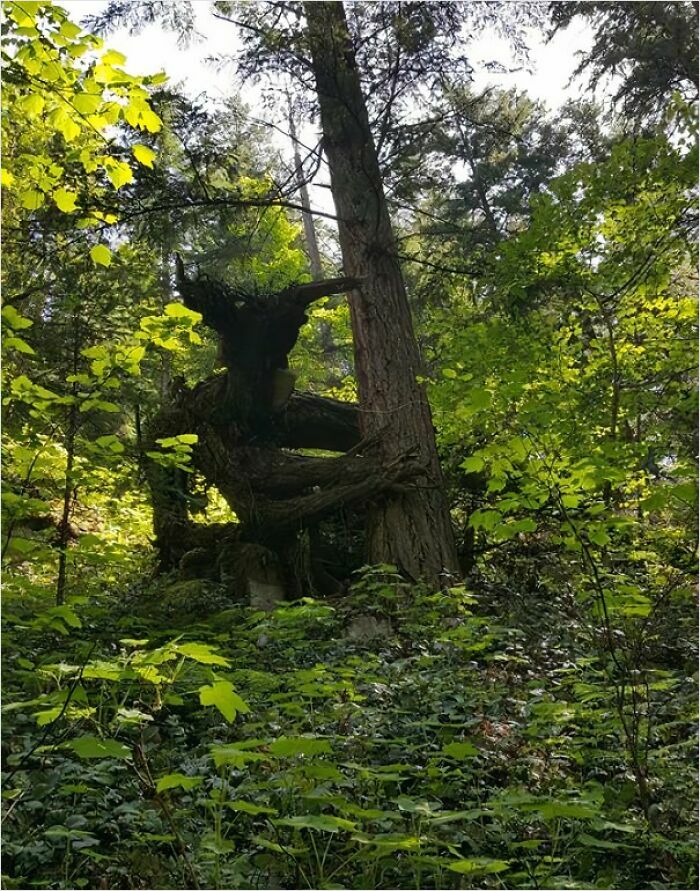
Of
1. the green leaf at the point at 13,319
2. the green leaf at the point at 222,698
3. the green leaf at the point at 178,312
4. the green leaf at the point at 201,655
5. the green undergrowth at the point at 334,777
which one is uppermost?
the green leaf at the point at 178,312

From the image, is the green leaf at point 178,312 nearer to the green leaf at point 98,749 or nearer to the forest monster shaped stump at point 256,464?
the green leaf at point 98,749

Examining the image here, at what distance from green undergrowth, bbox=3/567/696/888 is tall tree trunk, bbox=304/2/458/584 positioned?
221cm

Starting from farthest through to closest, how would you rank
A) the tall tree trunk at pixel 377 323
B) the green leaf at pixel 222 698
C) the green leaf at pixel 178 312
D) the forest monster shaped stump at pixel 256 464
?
the forest monster shaped stump at pixel 256 464 < the tall tree trunk at pixel 377 323 < the green leaf at pixel 178 312 < the green leaf at pixel 222 698

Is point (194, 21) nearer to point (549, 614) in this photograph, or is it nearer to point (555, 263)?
point (555, 263)

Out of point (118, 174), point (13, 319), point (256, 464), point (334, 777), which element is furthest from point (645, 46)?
point (334, 777)

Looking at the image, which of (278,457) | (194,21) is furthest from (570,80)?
(278,457)

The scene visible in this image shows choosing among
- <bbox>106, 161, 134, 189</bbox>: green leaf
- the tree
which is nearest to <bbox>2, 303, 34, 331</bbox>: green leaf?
<bbox>106, 161, 134, 189</bbox>: green leaf

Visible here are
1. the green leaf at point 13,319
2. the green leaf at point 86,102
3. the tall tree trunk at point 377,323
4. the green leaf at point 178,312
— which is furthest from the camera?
the tall tree trunk at point 377,323

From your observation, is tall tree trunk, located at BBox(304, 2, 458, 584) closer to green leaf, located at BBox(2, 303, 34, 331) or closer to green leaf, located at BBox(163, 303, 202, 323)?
green leaf, located at BBox(163, 303, 202, 323)

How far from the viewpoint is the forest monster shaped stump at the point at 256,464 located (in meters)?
6.92

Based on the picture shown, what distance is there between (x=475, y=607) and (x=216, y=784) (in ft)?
12.3

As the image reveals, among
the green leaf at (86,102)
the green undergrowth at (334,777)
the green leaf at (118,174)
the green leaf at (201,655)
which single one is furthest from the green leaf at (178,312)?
the green leaf at (201,655)

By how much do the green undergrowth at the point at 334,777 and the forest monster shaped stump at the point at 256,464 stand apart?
2.55 m

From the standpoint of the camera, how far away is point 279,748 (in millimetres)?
2191
